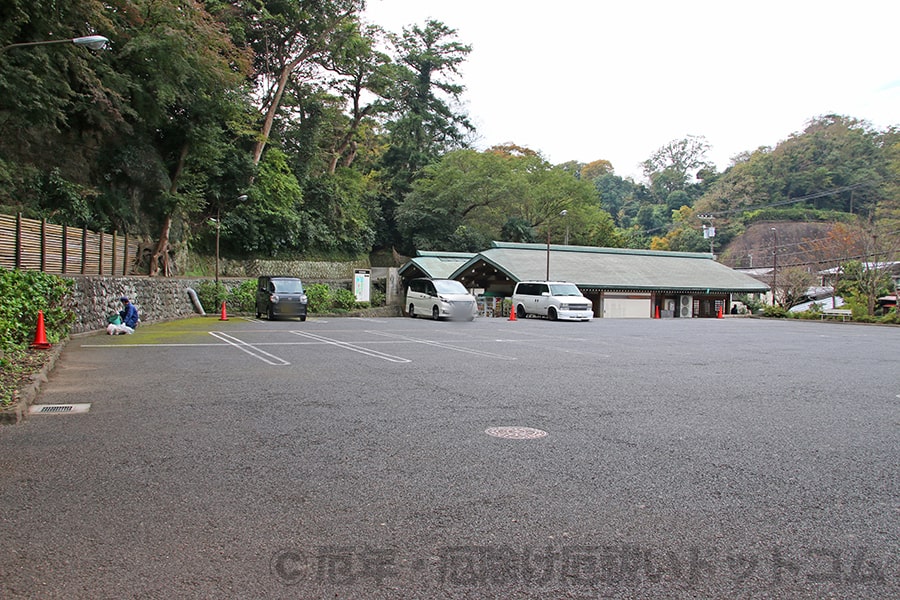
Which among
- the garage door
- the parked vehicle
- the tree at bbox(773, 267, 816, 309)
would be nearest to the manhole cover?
the parked vehicle

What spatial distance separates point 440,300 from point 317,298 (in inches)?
391

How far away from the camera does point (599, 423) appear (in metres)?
6.21

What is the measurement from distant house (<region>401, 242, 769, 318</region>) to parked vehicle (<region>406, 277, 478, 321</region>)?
7.81 metres

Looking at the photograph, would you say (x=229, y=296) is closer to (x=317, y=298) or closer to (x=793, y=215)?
(x=317, y=298)

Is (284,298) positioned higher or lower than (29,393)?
higher

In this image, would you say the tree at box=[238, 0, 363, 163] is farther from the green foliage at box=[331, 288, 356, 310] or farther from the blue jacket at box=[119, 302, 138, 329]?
the blue jacket at box=[119, 302, 138, 329]

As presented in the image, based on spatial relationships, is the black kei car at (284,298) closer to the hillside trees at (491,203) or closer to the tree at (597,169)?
the hillside trees at (491,203)

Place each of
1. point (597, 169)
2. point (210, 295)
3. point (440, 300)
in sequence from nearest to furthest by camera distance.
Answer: point (440, 300) → point (210, 295) → point (597, 169)

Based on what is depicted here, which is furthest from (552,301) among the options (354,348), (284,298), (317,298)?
(354,348)

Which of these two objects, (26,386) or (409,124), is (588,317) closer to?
(26,386)

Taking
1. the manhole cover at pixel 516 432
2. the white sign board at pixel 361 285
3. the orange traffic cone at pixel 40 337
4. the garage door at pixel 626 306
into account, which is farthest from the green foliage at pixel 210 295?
the manhole cover at pixel 516 432

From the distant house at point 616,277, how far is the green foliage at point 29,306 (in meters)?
25.0

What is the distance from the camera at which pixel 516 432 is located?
5762mm

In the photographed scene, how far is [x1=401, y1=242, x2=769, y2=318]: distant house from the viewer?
3725 cm
